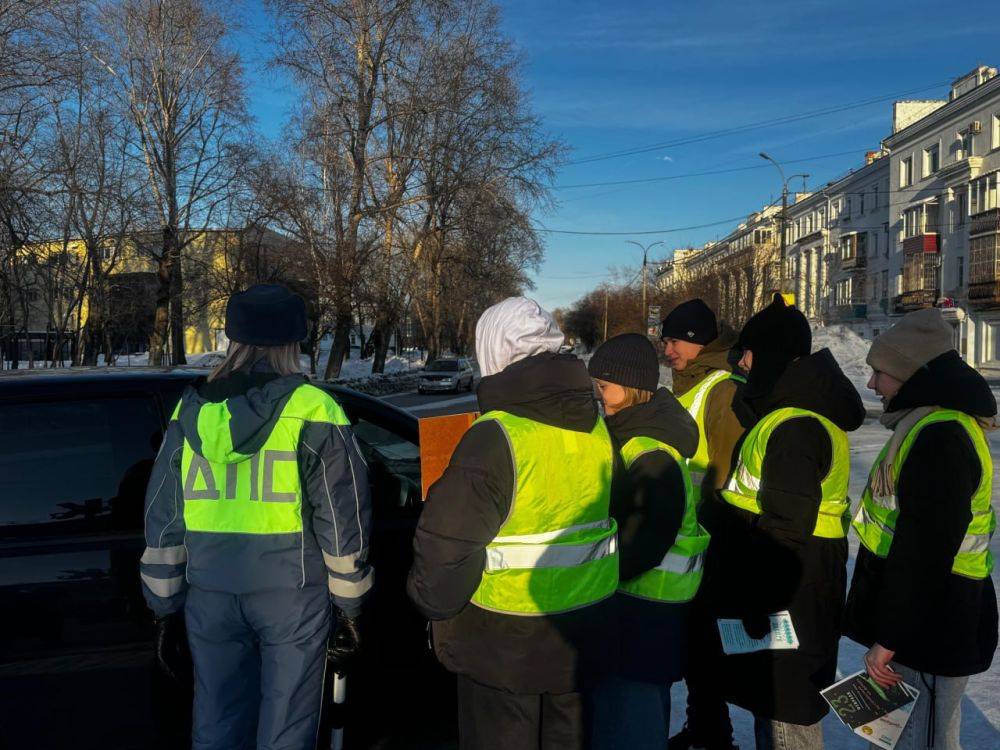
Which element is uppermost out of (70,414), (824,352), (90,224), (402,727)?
(90,224)

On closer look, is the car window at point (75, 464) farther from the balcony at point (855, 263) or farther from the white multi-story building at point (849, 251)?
the balcony at point (855, 263)

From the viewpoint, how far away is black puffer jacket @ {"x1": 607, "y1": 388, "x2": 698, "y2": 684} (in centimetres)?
236

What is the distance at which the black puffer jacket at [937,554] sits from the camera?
233 centimetres

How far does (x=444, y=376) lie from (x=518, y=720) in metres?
28.9

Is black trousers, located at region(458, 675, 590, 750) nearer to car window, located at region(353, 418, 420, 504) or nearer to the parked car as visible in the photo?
car window, located at region(353, 418, 420, 504)

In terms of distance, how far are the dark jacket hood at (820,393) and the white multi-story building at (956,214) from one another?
139ft

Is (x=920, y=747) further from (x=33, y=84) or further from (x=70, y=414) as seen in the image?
(x=33, y=84)

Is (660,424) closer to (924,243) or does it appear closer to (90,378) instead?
(90,378)

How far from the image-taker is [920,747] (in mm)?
2547

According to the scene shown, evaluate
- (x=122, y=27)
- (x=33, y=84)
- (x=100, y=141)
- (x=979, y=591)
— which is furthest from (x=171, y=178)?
(x=979, y=591)

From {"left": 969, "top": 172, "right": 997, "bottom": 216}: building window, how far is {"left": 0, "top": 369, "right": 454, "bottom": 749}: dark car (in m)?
44.1

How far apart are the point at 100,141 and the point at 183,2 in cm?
574

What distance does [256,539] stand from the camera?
7.96 ft

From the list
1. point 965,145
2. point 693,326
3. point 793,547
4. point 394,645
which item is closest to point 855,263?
point 965,145
